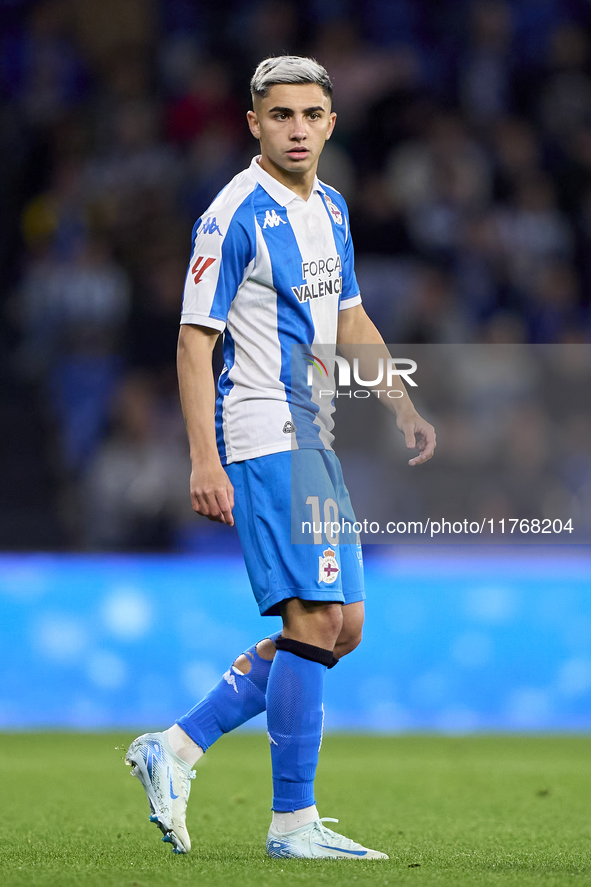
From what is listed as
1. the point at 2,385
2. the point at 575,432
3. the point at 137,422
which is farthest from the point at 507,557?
the point at 2,385

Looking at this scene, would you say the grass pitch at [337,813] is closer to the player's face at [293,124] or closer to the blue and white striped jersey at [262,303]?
the blue and white striped jersey at [262,303]

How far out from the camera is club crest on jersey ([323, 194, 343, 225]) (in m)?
3.59

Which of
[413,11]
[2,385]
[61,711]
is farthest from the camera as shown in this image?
[413,11]

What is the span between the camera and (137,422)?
8133 mm

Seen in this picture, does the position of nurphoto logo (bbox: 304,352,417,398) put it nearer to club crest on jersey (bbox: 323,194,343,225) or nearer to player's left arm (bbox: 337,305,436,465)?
player's left arm (bbox: 337,305,436,465)

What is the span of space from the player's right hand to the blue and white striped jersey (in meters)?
0.17

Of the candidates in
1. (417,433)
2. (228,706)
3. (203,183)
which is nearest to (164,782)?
(228,706)

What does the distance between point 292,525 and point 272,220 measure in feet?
2.69

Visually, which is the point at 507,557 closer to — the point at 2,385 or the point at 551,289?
the point at 551,289

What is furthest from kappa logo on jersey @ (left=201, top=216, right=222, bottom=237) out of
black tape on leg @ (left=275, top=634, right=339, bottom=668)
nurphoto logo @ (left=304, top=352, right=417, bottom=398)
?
black tape on leg @ (left=275, top=634, right=339, bottom=668)

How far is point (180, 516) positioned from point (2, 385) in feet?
7.05

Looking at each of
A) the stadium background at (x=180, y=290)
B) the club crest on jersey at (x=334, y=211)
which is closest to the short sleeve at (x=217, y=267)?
the club crest on jersey at (x=334, y=211)

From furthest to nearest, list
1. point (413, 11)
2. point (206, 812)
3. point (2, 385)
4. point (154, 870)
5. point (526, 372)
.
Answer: point (413, 11)
point (2, 385)
point (526, 372)
point (206, 812)
point (154, 870)

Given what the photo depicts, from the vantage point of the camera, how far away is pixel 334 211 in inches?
142
